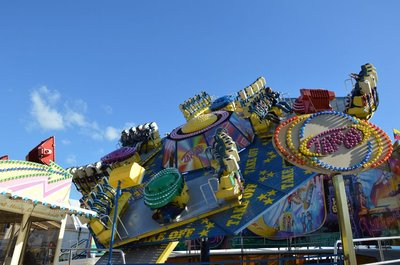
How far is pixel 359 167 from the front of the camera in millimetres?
7191

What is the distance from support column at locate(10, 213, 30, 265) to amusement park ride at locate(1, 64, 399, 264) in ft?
7.03

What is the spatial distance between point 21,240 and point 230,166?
6.85 meters

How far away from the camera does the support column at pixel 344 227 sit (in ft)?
22.0

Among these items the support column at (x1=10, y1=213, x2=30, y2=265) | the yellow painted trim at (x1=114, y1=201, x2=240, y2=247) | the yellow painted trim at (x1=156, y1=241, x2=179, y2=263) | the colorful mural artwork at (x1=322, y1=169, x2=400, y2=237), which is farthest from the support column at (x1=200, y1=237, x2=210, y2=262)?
the colorful mural artwork at (x1=322, y1=169, x2=400, y2=237)

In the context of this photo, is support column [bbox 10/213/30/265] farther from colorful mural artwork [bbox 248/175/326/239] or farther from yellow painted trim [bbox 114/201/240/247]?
colorful mural artwork [bbox 248/175/326/239]

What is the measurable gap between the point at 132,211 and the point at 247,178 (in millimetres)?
5350

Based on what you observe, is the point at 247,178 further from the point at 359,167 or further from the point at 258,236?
the point at 258,236

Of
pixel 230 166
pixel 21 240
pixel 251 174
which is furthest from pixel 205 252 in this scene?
pixel 21 240

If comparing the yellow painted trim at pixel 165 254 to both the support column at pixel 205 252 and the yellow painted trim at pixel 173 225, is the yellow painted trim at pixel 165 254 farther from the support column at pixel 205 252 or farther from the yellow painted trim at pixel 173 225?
the support column at pixel 205 252

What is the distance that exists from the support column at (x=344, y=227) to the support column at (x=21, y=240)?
23.7 feet

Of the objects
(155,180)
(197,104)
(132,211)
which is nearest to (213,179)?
(155,180)

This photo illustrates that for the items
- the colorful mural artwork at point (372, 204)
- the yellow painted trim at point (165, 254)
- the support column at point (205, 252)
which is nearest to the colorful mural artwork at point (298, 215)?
the colorful mural artwork at point (372, 204)

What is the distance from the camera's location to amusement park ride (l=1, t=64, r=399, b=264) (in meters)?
7.50

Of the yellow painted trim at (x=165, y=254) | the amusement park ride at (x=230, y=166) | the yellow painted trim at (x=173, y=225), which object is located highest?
the amusement park ride at (x=230, y=166)
